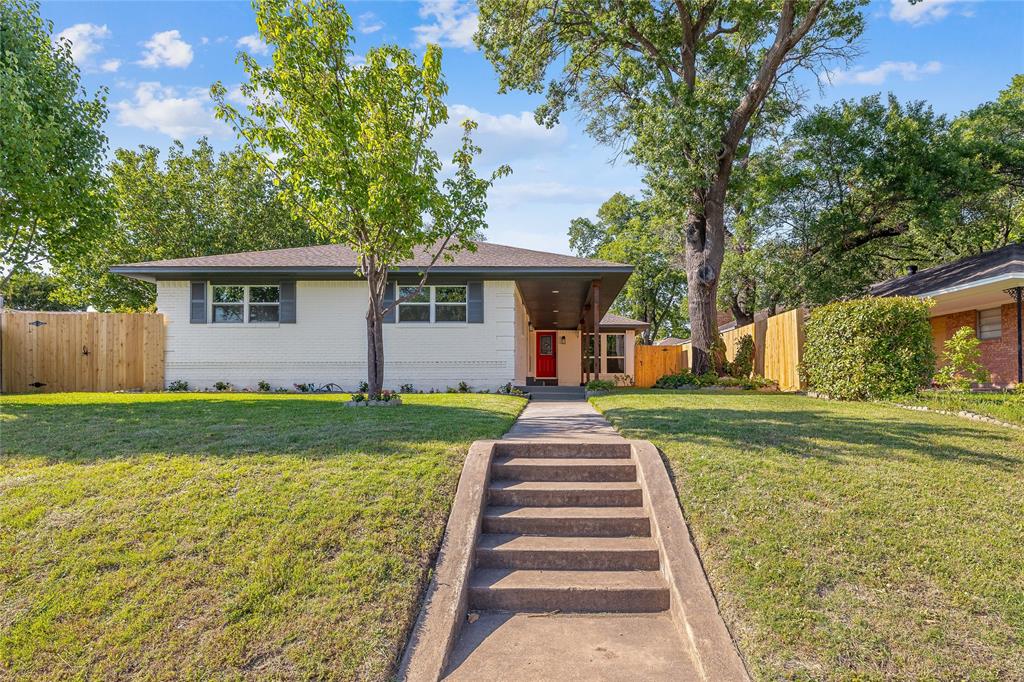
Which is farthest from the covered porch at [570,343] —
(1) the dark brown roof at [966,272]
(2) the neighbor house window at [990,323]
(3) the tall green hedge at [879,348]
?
(2) the neighbor house window at [990,323]

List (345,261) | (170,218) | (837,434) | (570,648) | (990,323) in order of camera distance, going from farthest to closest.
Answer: (170,218)
(990,323)
(345,261)
(837,434)
(570,648)

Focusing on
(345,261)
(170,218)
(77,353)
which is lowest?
(77,353)

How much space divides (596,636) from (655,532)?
112 cm

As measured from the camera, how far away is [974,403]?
802 centimetres

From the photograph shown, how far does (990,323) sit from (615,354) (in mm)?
12851

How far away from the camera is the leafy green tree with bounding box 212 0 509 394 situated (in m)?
8.45

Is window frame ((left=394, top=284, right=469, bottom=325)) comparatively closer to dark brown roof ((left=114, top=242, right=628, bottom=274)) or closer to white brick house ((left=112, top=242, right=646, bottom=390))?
white brick house ((left=112, top=242, right=646, bottom=390))

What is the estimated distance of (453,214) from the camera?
9195 millimetres

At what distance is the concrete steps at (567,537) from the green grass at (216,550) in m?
0.51

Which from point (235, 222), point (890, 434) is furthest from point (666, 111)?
point (235, 222)

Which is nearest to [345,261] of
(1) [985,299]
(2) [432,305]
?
(2) [432,305]

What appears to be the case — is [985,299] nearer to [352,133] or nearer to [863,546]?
[863,546]

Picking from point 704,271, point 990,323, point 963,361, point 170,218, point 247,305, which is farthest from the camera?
point 170,218

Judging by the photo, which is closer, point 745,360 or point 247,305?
point 247,305
